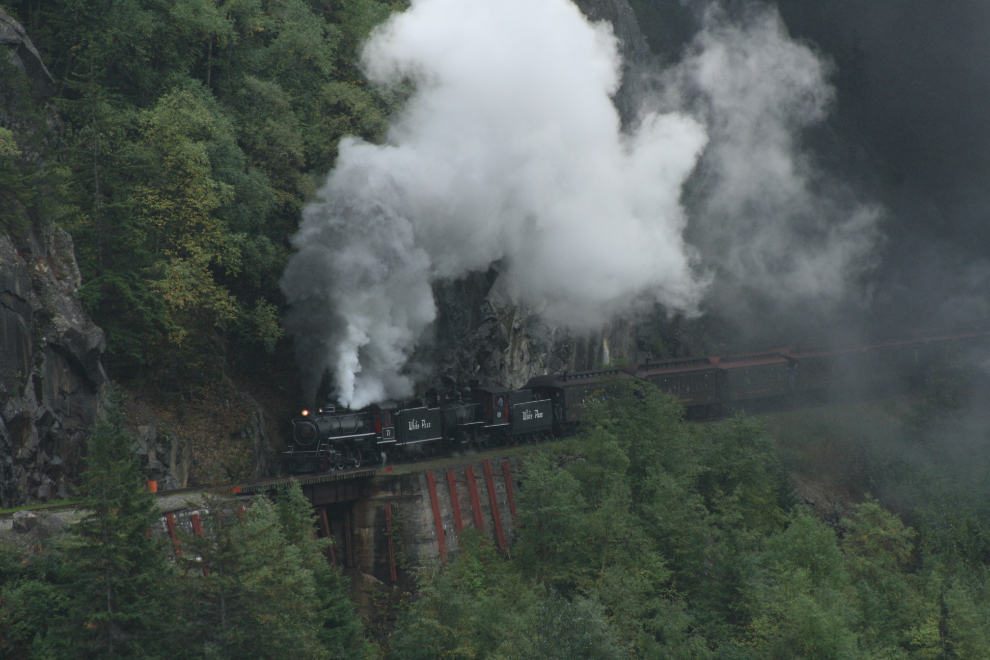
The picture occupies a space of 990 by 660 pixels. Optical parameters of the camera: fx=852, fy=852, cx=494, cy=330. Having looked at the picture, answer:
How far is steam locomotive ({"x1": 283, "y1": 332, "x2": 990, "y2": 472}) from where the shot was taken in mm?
24688

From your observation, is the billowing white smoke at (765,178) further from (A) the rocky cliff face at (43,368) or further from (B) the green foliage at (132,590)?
(B) the green foliage at (132,590)

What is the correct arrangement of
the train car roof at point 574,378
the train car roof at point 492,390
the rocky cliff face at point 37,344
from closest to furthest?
the rocky cliff face at point 37,344
the train car roof at point 492,390
the train car roof at point 574,378

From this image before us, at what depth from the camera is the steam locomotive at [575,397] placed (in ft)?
81.0

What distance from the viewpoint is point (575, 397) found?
3244 centimetres

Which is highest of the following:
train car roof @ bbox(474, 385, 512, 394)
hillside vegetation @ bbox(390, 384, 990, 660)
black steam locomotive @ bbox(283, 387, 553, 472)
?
train car roof @ bbox(474, 385, 512, 394)

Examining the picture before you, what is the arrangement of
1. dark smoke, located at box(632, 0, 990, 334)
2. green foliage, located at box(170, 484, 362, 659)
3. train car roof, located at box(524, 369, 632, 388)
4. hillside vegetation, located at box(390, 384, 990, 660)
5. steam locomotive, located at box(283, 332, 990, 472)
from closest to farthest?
1. green foliage, located at box(170, 484, 362, 659)
2. hillside vegetation, located at box(390, 384, 990, 660)
3. steam locomotive, located at box(283, 332, 990, 472)
4. train car roof, located at box(524, 369, 632, 388)
5. dark smoke, located at box(632, 0, 990, 334)

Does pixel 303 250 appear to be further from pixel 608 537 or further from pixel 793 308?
pixel 793 308

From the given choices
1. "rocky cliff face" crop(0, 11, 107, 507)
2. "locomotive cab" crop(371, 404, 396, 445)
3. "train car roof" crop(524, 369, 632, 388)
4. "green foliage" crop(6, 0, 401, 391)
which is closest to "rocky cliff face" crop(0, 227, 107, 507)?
"rocky cliff face" crop(0, 11, 107, 507)

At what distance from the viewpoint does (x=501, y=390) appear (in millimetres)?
30375

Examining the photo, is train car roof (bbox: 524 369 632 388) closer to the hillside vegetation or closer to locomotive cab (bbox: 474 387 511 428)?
the hillside vegetation

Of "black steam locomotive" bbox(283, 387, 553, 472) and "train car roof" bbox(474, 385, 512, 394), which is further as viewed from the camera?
"train car roof" bbox(474, 385, 512, 394)

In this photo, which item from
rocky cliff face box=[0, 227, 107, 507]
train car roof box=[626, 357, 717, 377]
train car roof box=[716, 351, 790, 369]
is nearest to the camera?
rocky cliff face box=[0, 227, 107, 507]

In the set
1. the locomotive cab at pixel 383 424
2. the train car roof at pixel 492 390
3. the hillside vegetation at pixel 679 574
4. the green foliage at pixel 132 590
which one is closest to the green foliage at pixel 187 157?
the locomotive cab at pixel 383 424

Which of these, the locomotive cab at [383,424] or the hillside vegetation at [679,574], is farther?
the locomotive cab at [383,424]
